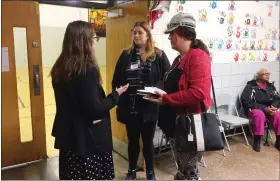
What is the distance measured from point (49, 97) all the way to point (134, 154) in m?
3.93

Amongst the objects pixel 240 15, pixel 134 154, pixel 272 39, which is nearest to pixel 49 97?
pixel 134 154

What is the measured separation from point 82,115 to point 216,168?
2008 mm

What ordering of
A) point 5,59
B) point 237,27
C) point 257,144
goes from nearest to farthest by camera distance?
point 5,59 → point 257,144 → point 237,27

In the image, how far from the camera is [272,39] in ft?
14.5

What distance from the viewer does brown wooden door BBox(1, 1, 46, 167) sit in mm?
2730

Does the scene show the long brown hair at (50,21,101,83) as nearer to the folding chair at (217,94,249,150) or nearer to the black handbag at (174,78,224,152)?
the black handbag at (174,78,224,152)

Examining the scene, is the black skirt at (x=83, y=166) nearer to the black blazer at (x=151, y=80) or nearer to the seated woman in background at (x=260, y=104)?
the black blazer at (x=151, y=80)

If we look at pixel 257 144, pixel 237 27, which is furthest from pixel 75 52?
pixel 237 27

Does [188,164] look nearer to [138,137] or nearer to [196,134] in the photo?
[196,134]

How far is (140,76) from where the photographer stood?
2352 mm

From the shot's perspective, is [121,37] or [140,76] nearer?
[140,76]

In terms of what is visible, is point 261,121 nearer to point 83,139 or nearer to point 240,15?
point 240,15

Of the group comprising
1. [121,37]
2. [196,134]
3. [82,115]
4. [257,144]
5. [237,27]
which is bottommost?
[257,144]

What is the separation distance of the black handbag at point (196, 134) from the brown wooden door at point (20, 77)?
2025 mm
